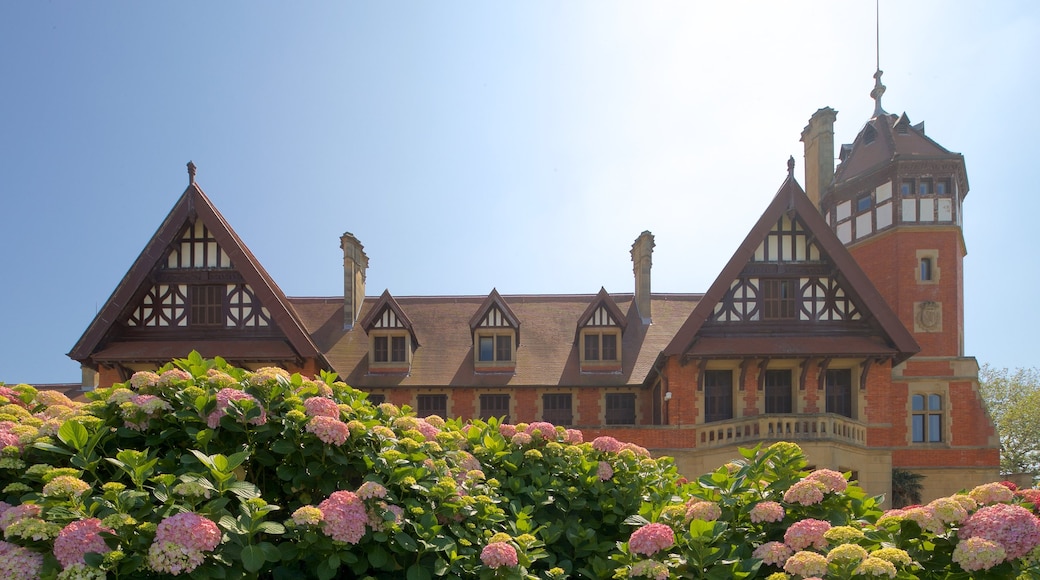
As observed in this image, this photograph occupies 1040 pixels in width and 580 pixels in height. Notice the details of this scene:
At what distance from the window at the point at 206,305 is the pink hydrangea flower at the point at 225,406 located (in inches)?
684

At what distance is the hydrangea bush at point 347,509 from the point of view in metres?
4.02

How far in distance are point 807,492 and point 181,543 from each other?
13.2ft

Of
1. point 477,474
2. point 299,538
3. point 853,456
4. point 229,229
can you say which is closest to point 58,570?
point 299,538

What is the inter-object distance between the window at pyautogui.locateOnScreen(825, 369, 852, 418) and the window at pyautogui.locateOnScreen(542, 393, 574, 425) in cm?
805

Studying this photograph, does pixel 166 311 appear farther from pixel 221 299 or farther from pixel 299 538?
pixel 299 538

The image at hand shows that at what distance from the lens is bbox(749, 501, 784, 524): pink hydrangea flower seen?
15.7ft

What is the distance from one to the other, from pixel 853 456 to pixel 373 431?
1821 cm

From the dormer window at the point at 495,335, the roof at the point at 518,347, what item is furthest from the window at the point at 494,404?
the dormer window at the point at 495,335

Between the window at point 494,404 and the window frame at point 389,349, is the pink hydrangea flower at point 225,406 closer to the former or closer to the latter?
the window at point 494,404

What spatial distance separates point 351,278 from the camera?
86.4 feet

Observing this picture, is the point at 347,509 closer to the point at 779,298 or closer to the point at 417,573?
the point at 417,573

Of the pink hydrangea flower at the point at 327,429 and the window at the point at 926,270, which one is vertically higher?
the window at the point at 926,270

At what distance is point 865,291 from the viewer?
19969mm

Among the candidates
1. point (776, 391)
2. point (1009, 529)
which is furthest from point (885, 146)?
point (1009, 529)
